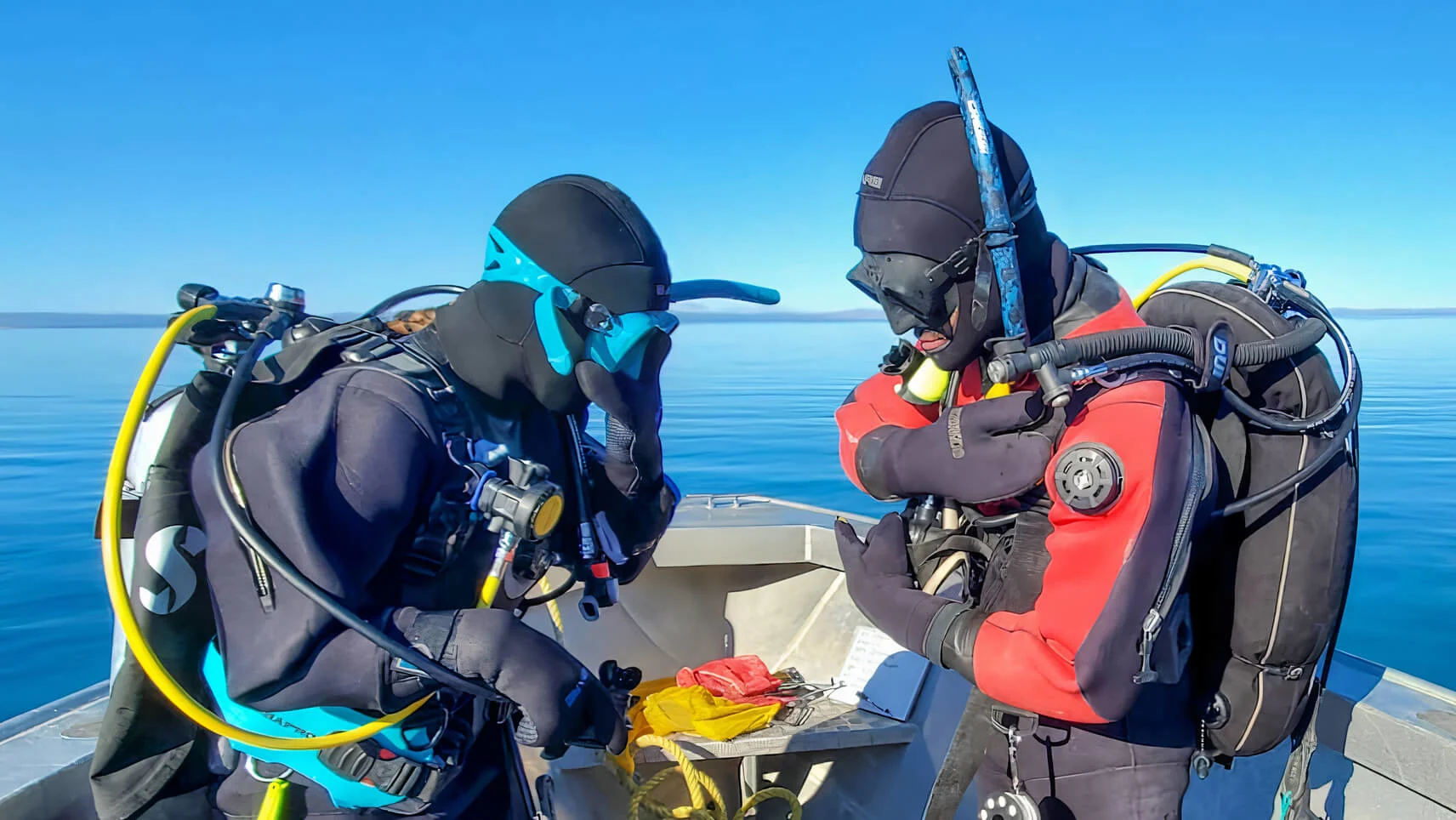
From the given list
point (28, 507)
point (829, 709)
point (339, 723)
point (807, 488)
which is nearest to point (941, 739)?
A: point (829, 709)

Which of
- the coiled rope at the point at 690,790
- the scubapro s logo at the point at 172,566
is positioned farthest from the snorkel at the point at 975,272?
the coiled rope at the point at 690,790

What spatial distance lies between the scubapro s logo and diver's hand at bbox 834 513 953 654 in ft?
4.02

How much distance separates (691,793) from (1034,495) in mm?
1980

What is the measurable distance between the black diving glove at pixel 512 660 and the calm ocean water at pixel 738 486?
3.35 feet

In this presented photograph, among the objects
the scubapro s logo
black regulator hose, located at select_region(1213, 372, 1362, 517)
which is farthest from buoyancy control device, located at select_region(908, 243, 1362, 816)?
the scubapro s logo

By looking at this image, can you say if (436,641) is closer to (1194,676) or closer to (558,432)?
(558,432)

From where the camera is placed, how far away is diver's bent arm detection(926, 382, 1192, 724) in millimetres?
1301

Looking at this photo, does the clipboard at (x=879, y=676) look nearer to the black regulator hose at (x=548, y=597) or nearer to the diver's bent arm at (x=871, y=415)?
the diver's bent arm at (x=871, y=415)

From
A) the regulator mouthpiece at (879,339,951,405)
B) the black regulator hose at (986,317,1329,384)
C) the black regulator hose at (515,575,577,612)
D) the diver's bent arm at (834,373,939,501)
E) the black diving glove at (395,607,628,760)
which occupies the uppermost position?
the black regulator hose at (986,317,1329,384)

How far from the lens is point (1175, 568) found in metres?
1.37

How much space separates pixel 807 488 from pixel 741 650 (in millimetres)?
7711

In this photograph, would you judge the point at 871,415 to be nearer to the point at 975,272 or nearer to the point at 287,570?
the point at 975,272

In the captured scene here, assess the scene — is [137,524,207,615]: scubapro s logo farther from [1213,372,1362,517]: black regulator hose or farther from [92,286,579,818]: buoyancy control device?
[1213,372,1362,517]: black regulator hose

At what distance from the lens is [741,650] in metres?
4.07
